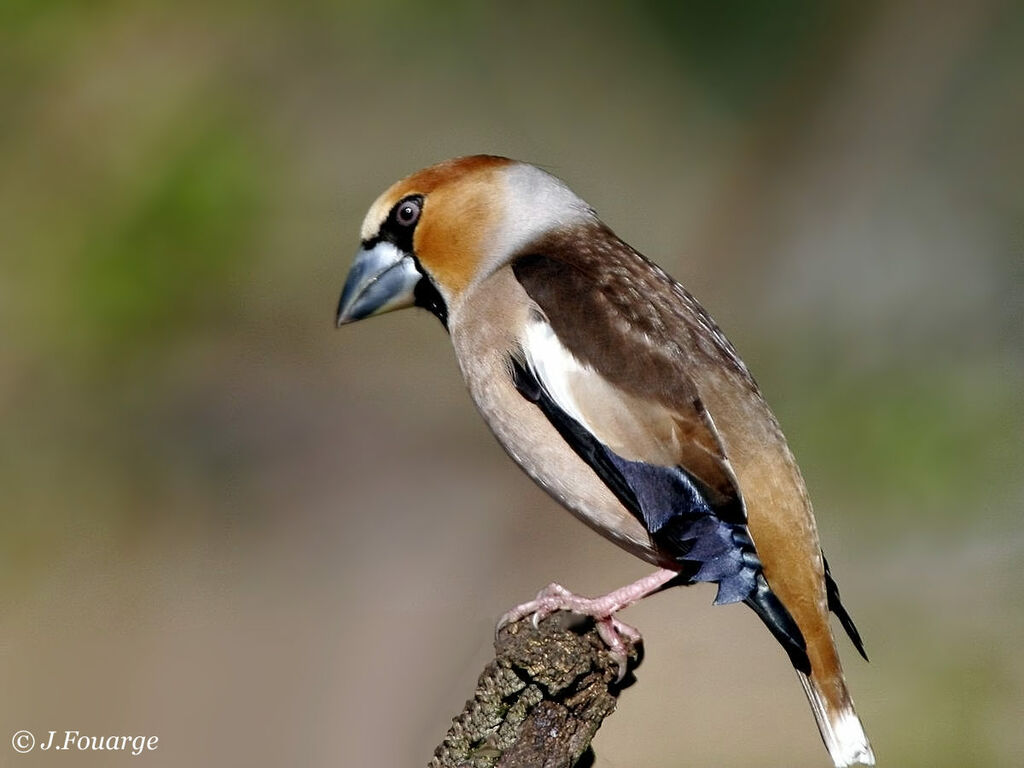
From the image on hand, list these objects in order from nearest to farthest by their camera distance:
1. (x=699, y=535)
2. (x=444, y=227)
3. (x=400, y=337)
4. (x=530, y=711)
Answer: (x=530, y=711) < (x=699, y=535) < (x=444, y=227) < (x=400, y=337)

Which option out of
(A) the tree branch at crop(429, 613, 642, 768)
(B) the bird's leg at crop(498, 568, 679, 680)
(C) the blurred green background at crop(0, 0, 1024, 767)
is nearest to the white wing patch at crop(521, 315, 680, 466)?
(B) the bird's leg at crop(498, 568, 679, 680)

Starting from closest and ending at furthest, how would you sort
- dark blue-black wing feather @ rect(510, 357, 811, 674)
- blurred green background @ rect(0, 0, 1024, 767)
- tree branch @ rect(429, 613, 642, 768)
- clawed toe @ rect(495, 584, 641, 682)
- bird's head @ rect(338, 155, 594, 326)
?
tree branch @ rect(429, 613, 642, 768)
dark blue-black wing feather @ rect(510, 357, 811, 674)
clawed toe @ rect(495, 584, 641, 682)
bird's head @ rect(338, 155, 594, 326)
blurred green background @ rect(0, 0, 1024, 767)

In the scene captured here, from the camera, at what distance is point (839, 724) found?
1852 mm

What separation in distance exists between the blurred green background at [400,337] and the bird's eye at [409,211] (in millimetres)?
1497

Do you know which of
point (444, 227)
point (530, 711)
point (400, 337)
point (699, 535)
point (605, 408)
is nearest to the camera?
point (530, 711)

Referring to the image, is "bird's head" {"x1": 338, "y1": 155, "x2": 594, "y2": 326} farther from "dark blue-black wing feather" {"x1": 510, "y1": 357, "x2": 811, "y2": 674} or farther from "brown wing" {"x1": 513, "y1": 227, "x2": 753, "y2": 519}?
"dark blue-black wing feather" {"x1": 510, "y1": 357, "x2": 811, "y2": 674}

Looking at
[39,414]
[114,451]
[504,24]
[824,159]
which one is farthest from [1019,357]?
[39,414]

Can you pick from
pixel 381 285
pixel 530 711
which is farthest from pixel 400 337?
pixel 530 711

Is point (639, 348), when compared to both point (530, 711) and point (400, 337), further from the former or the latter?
point (400, 337)

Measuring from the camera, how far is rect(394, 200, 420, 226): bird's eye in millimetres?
2307

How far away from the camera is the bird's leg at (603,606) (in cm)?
192

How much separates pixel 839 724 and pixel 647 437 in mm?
518

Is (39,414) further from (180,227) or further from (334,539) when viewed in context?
(334,539)

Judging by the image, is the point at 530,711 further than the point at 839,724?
No
